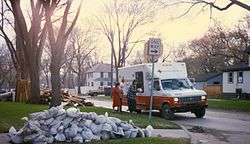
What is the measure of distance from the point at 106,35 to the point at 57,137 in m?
59.2

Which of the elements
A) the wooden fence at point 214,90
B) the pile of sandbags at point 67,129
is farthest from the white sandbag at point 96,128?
the wooden fence at point 214,90

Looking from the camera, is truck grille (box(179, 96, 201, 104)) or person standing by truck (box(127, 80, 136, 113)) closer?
truck grille (box(179, 96, 201, 104))

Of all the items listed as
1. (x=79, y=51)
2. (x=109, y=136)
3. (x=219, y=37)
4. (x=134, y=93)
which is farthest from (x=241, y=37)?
(x=109, y=136)

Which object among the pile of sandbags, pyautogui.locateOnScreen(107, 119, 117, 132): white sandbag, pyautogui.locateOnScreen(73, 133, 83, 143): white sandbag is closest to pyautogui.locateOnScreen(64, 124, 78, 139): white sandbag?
the pile of sandbags

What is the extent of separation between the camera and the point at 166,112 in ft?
82.2

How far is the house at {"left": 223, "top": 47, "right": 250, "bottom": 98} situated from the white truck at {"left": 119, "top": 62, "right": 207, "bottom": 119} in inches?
1193

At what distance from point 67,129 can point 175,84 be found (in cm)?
1399

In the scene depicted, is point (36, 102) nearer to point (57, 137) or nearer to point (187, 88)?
point (187, 88)

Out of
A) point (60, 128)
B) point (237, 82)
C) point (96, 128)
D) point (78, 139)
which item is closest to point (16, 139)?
point (60, 128)

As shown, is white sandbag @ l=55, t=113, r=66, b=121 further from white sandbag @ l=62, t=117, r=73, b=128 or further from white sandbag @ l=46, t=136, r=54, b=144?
white sandbag @ l=46, t=136, r=54, b=144

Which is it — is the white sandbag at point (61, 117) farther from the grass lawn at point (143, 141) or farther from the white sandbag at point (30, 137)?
the grass lawn at point (143, 141)

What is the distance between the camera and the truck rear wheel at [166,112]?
2480 centimetres

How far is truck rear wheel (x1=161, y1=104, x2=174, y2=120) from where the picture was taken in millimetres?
24797

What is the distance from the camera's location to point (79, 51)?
311 feet
